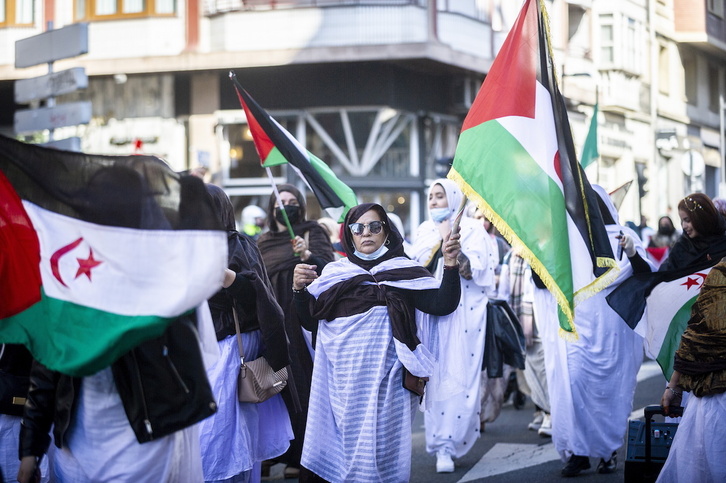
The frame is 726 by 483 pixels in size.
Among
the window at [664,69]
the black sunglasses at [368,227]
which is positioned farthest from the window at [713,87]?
the black sunglasses at [368,227]

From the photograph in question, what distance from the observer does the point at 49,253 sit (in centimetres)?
447

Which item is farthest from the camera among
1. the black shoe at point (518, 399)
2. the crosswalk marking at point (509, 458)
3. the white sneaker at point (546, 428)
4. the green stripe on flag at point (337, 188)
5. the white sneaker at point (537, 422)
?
the black shoe at point (518, 399)

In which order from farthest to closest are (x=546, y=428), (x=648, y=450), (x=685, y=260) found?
(x=546, y=428)
(x=685, y=260)
(x=648, y=450)

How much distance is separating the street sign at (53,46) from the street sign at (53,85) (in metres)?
0.18

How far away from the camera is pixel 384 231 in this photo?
658 cm

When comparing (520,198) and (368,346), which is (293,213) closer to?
(368,346)

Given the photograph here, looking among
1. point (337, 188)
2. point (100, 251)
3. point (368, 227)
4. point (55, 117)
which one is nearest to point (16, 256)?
point (100, 251)


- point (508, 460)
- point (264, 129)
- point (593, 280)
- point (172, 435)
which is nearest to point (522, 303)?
point (508, 460)

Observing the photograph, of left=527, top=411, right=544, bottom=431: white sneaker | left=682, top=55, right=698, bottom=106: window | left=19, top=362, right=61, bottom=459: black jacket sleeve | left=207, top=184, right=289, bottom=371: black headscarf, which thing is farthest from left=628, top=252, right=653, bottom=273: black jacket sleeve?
left=682, top=55, right=698, bottom=106: window

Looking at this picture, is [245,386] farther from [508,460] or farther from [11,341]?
[508,460]

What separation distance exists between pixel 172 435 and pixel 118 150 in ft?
69.1

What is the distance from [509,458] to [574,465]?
0.91m

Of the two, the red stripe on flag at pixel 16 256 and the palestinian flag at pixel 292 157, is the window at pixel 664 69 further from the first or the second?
the red stripe on flag at pixel 16 256

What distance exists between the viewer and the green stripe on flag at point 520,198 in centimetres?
625
